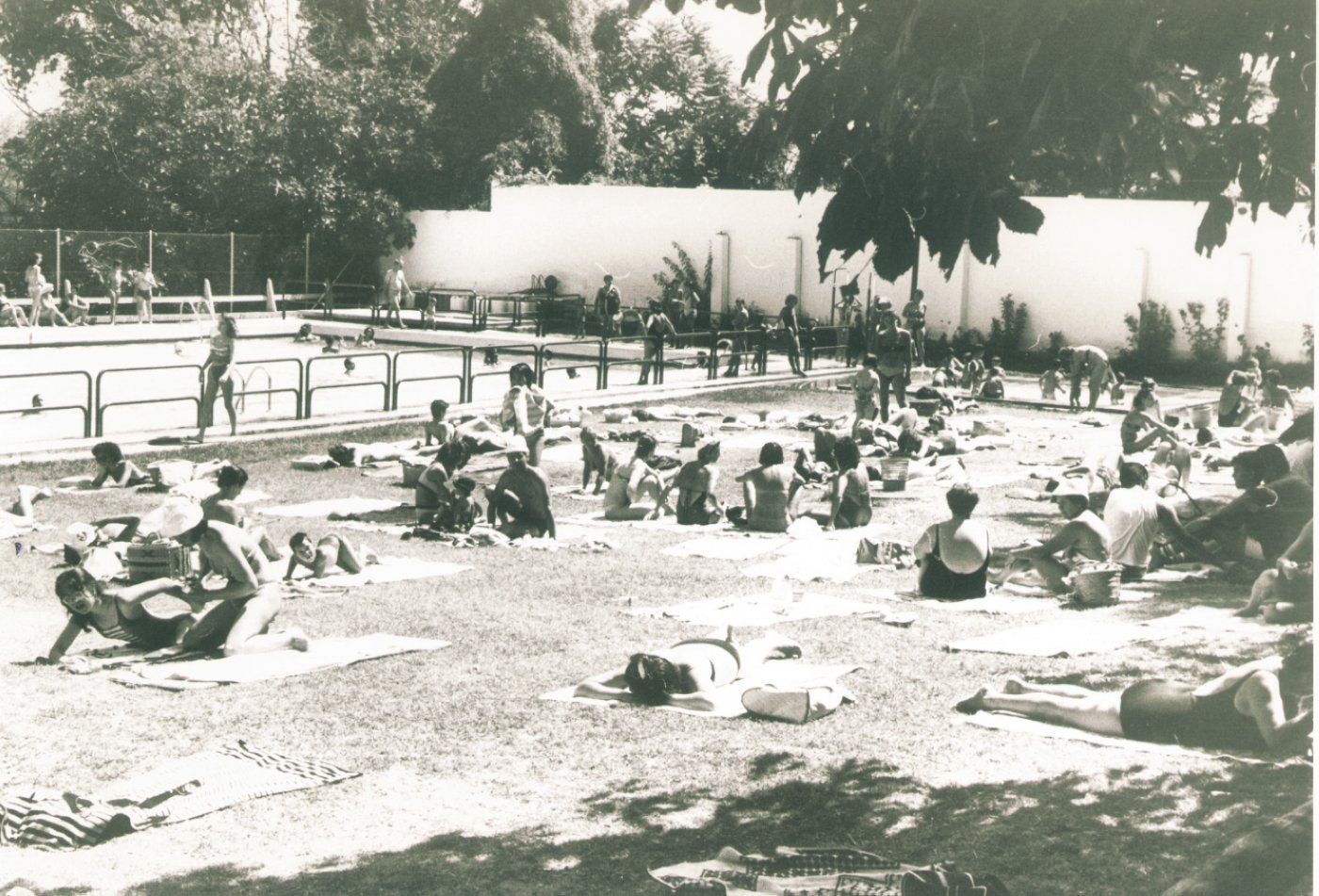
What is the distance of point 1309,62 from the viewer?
6191mm

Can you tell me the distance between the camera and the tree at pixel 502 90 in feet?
175

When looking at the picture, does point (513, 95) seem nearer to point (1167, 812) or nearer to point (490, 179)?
point (490, 179)

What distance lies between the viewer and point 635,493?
16.7 metres

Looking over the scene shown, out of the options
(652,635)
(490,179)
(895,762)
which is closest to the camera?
(895,762)

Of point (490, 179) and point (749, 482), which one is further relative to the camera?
point (490, 179)

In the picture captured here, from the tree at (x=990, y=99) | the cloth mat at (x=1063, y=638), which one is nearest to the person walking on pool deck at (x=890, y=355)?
the cloth mat at (x=1063, y=638)

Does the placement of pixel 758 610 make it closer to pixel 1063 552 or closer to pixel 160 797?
pixel 1063 552

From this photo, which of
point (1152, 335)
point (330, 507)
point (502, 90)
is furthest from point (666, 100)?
point (330, 507)

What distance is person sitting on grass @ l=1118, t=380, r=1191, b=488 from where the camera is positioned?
1803 cm

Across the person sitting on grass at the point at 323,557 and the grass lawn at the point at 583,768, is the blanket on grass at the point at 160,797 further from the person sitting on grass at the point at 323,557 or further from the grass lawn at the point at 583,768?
the person sitting on grass at the point at 323,557

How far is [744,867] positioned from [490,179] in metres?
48.1

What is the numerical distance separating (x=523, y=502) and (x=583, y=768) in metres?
7.01

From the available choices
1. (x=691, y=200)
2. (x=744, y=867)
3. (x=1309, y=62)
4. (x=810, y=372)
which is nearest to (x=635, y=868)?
(x=744, y=867)

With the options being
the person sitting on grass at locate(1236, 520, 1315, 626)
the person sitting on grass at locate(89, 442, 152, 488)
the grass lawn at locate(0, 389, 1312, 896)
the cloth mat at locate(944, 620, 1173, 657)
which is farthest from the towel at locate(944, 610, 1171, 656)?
the person sitting on grass at locate(89, 442, 152, 488)
